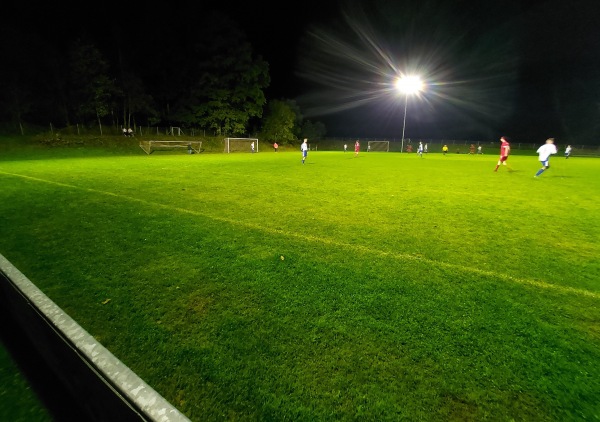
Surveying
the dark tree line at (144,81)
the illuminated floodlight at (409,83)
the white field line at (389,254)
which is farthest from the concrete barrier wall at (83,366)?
the illuminated floodlight at (409,83)

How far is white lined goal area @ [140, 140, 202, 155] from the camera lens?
34.2 meters

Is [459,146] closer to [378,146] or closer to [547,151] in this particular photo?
[378,146]

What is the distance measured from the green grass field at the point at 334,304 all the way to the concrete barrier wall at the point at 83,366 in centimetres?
54

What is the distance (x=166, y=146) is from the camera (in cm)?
3647

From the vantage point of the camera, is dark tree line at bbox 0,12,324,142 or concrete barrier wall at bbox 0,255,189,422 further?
dark tree line at bbox 0,12,324,142

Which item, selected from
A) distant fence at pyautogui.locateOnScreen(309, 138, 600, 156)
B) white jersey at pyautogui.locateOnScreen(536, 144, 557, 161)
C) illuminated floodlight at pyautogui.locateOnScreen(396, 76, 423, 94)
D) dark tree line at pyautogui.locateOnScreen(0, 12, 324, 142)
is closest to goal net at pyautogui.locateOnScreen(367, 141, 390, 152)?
distant fence at pyautogui.locateOnScreen(309, 138, 600, 156)

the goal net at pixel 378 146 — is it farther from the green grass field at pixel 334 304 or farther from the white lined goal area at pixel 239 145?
the green grass field at pixel 334 304

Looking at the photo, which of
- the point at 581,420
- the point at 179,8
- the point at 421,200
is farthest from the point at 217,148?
the point at 581,420

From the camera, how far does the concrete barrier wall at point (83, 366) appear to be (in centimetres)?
143

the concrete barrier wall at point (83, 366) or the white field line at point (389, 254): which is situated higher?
the concrete barrier wall at point (83, 366)

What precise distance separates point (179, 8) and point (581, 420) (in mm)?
65112

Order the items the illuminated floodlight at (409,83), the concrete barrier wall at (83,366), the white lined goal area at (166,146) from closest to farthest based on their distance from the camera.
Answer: the concrete barrier wall at (83,366)
the white lined goal area at (166,146)
the illuminated floodlight at (409,83)

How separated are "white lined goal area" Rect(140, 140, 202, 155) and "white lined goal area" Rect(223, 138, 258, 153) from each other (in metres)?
4.61

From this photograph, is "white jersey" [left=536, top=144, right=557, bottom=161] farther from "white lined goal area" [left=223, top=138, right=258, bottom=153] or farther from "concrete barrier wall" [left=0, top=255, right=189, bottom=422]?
"white lined goal area" [left=223, top=138, right=258, bottom=153]
